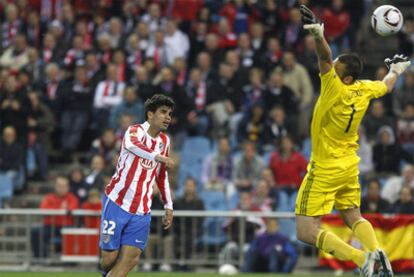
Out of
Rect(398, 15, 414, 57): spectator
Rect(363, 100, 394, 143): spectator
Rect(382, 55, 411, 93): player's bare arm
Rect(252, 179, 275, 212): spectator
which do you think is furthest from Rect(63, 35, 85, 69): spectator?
Rect(382, 55, 411, 93): player's bare arm

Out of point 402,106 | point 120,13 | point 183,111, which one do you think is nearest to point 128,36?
point 120,13

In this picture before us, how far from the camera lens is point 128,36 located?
992 inches

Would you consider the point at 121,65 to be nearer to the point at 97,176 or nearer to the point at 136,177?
the point at 97,176

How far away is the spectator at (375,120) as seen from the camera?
22484 millimetres

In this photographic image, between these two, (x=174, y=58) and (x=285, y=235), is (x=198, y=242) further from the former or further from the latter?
(x=174, y=58)

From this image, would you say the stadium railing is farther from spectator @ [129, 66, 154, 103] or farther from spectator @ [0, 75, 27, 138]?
spectator @ [129, 66, 154, 103]

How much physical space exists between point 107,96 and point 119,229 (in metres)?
10.6

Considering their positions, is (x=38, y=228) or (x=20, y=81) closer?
(x=38, y=228)

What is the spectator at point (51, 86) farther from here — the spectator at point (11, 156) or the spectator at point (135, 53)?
the spectator at point (135, 53)

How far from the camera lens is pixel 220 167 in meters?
22.0

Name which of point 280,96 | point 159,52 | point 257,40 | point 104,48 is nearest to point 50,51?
point 104,48

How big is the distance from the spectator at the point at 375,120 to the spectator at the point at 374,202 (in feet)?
7.36

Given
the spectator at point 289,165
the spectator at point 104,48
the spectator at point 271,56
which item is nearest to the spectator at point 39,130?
the spectator at point 104,48

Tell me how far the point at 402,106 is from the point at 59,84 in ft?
22.1
